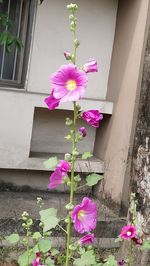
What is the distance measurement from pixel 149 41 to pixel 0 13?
9.36ft

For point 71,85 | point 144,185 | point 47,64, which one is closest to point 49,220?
point 71,85

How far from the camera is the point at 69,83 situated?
2168 millimetres

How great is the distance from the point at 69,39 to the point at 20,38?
596 millimetres

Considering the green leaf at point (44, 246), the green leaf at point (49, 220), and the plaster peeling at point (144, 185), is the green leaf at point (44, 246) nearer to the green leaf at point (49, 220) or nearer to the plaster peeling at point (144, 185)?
the green leaf at point (49, 220)

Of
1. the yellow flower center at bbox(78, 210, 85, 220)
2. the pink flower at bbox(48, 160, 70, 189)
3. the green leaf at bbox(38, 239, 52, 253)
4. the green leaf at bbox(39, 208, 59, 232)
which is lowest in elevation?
the green leaf at bbox(38, 239, 52, 253)

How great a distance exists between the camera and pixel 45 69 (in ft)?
21.1

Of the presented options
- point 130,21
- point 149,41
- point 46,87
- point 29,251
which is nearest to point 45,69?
point 46,87

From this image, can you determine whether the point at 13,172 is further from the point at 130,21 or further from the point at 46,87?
the point at 130,21

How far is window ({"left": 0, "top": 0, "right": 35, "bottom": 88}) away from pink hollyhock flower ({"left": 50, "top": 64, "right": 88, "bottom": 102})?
4.32 m

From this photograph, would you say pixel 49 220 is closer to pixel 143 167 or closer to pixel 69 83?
pixel 69 83

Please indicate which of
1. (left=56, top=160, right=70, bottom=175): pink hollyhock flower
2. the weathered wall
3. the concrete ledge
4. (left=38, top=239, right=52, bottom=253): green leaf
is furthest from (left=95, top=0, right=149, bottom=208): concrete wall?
(left=56, top=160, right=70, bottom=175): pink hollyhock flower

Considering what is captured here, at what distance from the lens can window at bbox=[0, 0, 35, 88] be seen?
641cm

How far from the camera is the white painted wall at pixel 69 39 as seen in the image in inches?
251

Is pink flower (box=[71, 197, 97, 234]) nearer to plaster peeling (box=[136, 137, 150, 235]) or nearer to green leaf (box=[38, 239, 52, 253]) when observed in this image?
green leaf (box=[38, 239, 52, 253])
